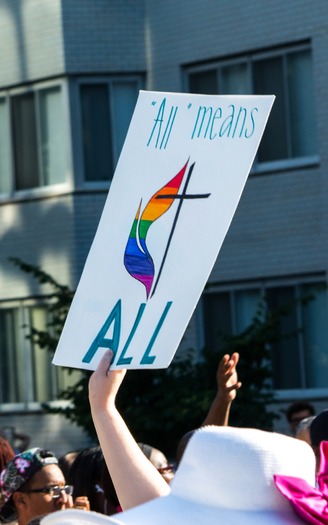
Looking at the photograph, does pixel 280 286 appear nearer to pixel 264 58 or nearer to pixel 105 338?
pixel 264 58

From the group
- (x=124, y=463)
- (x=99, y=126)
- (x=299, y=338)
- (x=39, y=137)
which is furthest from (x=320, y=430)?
(x=39, y=137)

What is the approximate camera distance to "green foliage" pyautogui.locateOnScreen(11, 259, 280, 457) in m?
11.7

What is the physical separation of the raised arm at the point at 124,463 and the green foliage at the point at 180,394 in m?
8.26

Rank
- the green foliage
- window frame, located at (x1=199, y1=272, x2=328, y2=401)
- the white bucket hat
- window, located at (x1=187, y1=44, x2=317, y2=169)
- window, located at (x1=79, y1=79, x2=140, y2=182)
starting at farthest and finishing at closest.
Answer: window, located at (x1=79, y1=79, x2=140, y2=182)
window, located at (x1=187, y1=44, x2=317, y2=169)
window frame, located at (x1=199, y1=272, x2=328, y2=401)
the green foliage
the white bucket hat

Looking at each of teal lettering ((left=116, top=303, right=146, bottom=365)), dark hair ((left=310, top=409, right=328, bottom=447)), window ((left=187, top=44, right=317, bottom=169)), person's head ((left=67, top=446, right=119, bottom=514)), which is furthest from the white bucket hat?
window ((left=187, top=44, right=317, bottom=169))

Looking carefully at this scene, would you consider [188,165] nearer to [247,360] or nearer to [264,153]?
[247,360]

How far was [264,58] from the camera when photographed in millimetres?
15875

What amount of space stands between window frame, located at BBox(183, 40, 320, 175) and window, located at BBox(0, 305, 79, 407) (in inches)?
134

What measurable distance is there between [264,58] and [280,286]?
2.67 metres

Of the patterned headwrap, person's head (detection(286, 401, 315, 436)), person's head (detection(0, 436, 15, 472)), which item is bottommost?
person's head (detection(286, 401, 315, 436))

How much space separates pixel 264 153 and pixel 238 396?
16.2 ft

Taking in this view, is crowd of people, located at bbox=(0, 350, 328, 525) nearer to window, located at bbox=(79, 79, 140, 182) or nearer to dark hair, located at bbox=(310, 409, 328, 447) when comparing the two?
dark hair, located at bbox=(310, 409, 328, 447)

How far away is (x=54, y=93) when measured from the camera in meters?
16.9

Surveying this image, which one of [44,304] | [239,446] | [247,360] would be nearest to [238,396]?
[247,360]
